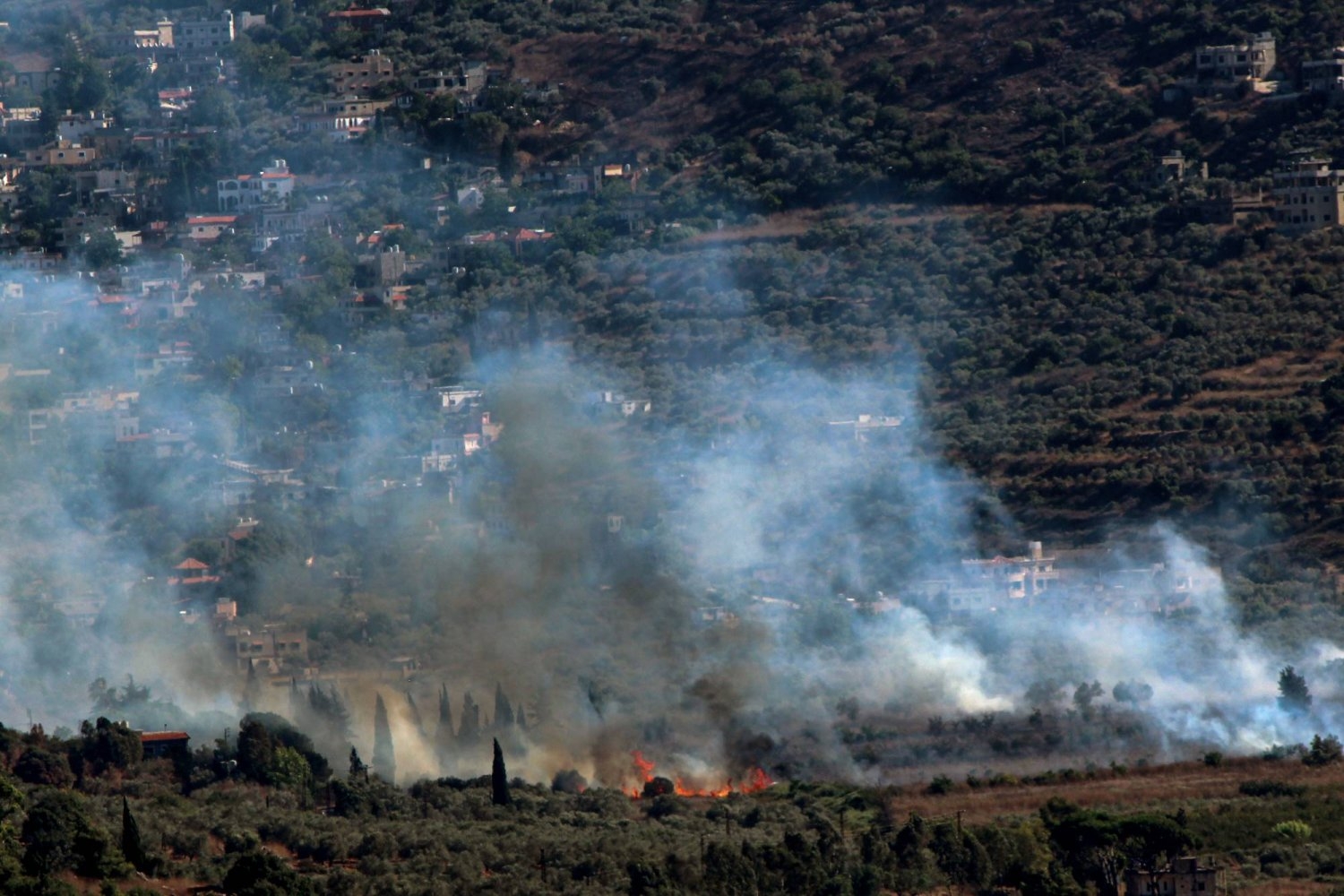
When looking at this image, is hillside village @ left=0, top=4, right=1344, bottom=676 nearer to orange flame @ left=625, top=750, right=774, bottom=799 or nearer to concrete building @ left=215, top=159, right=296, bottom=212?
concrete building @ left=215, top=159, right=296, bottom=212

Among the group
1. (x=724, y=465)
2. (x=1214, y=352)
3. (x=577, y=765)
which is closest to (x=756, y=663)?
(x=577, y=765)

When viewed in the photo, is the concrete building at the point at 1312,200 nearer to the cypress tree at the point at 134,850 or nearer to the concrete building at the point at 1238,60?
the concrete building at the point at 1238,60

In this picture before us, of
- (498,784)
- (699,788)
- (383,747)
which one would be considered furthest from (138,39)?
(498,784)

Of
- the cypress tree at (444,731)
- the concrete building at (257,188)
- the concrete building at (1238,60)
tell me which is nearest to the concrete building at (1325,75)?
the concrete building at (1238,60)

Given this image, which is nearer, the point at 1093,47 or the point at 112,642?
the point at 112,642

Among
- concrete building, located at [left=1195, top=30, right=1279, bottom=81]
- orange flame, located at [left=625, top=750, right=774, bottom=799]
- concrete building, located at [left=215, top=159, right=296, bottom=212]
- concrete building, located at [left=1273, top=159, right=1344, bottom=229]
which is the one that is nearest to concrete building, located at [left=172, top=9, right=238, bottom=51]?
concrete building, located at [left=215, top=159, right=296, bottom=212]

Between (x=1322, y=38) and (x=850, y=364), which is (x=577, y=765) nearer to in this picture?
(x=850, y=364)

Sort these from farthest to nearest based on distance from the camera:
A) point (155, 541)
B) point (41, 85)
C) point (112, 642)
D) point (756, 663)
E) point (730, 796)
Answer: point (41, 85), point (155, 541), point (112, 642), point (756, 663), point (730, 796)
